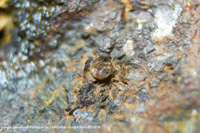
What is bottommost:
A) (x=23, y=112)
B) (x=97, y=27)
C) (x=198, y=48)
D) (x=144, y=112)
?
(x=23, y=112)

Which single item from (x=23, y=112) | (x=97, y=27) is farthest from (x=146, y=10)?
(x=23, y=112)

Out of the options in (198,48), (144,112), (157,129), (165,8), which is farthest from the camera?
(165,8)

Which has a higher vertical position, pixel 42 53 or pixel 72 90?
pixel 42 53

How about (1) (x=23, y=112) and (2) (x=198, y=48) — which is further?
(1) (x=23, y=112)

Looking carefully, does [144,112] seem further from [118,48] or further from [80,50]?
[80,50]

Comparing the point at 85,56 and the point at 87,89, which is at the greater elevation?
the point at 85,56

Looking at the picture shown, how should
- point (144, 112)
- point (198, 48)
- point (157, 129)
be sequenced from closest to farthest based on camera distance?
point (157, 129), point (144, 112), point (198, 48)

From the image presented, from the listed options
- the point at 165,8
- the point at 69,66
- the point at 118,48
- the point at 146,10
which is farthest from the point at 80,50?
the point at 165,8
